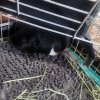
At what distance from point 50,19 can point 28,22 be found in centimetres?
9

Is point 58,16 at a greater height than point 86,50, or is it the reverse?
point 58,16

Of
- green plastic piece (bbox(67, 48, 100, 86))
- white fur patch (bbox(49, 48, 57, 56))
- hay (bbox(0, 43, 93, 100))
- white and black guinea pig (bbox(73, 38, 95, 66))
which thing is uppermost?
white and black guinea pig (bbox(73, 38, 95, 66))

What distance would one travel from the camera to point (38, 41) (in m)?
1.00

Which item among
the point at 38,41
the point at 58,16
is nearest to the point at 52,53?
the point at 38,41

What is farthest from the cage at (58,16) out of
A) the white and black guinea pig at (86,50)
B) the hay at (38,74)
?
the white and black guinea pig at (86,50)

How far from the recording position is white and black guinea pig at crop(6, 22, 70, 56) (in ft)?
3.25

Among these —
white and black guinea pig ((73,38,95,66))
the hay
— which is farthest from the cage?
white and black guinea pig ((73,38,95,66))

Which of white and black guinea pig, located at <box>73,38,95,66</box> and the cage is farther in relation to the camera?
white and black guinea pig, located at <box>73,38,95,66</box>

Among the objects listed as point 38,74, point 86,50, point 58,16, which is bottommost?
point 38,74

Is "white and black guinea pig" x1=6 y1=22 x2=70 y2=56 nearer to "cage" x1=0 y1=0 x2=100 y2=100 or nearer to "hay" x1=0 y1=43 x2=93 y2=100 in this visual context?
"hay" x1=0 y1=43 x2=93 y2=100

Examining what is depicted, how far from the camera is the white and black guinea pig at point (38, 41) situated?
0.99m

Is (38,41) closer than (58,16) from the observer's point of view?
No

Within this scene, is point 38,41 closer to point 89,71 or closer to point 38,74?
point 38,74

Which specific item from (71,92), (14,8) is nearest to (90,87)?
(71,92)
